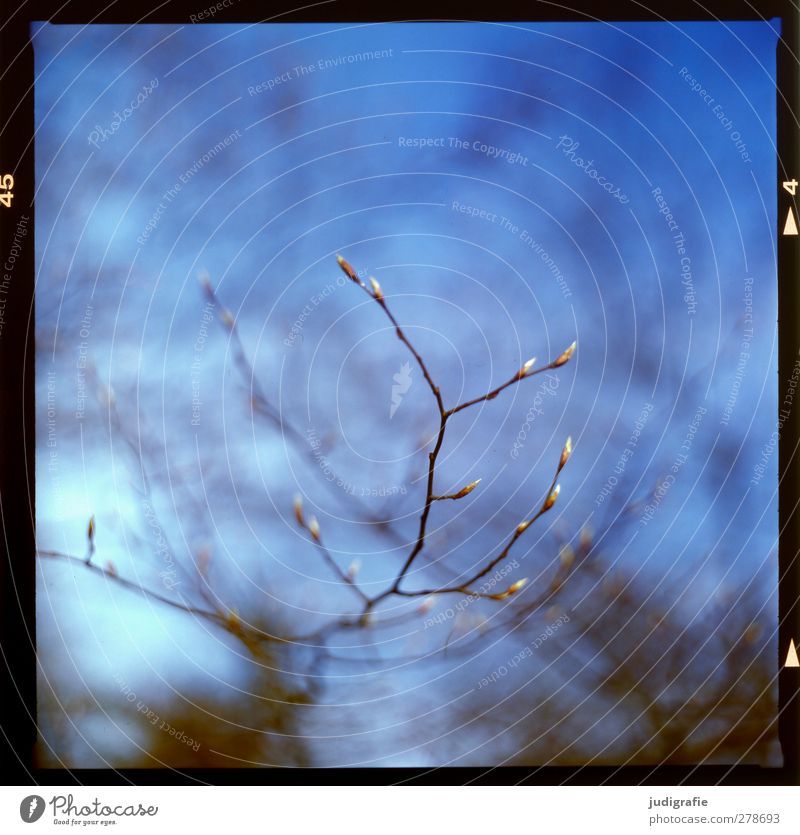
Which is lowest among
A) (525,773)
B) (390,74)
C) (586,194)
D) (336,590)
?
(525,773)

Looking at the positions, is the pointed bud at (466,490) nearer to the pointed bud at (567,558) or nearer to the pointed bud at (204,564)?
the pointed bud at (567,558)

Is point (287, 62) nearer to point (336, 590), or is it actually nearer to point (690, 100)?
point (690, 100)

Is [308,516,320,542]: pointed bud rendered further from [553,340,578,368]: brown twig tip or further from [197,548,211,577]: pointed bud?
[553,340,578,368]: brown twig tip

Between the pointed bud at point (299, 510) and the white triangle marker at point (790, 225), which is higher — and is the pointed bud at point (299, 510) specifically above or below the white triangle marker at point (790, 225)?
below

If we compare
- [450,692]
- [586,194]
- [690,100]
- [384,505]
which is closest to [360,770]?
[450,692]

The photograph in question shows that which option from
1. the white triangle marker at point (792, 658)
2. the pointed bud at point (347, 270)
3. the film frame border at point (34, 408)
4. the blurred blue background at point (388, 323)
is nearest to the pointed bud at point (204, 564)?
the blurred blue background at point (388, 323)

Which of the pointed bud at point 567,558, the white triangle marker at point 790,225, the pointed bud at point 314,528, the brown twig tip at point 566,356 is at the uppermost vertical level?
the white triangle marker at point 790,225
